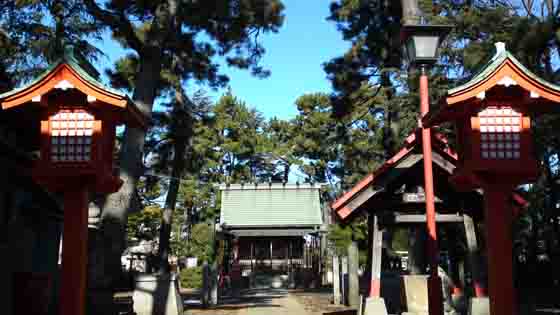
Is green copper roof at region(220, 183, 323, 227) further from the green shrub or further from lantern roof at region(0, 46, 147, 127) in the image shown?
lantern roof at region(0, 46, 147, 127)

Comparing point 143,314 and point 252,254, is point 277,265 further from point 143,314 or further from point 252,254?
point 143,314

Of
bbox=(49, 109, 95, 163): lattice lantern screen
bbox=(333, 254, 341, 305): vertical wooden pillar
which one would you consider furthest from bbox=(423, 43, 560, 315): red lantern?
bbox=(333, 254, 341, 305): vertical wooden pillar

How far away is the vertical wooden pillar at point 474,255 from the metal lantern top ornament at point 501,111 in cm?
467

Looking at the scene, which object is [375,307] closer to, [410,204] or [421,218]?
[421,218]

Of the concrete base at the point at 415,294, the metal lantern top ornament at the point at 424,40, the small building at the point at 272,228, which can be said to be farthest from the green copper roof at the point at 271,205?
the metal lantern top ornament at the point at 424,40

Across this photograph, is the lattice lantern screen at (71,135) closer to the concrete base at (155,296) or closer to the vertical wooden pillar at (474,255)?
the vertical wooden pillar at (474,255)

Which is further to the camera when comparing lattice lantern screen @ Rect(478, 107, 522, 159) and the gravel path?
the gravel path

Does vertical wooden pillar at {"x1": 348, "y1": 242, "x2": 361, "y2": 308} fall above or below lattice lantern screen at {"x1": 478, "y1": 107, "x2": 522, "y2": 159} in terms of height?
below

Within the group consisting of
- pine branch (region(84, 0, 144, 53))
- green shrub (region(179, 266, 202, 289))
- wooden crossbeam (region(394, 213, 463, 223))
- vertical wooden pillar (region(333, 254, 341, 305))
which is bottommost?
green shrub (region(179, 266, 202, 289))

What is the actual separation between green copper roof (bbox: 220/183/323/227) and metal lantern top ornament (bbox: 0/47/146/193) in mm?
26816

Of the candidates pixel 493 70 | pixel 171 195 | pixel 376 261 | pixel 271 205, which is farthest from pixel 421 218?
pixel 271 205

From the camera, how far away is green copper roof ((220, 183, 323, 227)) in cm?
3503

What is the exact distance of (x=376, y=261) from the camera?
12242 mm

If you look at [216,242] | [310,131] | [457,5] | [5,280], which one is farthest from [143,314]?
[310,131]
